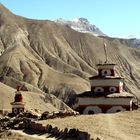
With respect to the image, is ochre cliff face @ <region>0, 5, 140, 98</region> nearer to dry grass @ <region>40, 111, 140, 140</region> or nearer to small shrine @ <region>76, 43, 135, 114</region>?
small shrine @ <region>76, 43, 135, 114</region>

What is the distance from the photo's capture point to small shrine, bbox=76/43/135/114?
45719mm

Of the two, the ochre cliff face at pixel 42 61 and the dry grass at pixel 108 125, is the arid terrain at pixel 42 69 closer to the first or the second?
the ochre cliff face at pixel 42 61

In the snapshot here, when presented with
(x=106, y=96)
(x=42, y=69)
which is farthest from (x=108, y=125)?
(x=42, y=69)

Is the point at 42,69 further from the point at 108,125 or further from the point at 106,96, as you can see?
the point at 108,125

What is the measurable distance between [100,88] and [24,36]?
146 metres

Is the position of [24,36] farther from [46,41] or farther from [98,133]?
[98,133]

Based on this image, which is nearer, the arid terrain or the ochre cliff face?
the arid terrain

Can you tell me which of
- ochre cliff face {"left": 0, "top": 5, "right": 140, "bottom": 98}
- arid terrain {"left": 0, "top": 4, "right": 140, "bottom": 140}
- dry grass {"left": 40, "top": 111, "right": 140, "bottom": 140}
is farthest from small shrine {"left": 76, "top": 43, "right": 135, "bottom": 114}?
ochre cliff face {"left": 0, "top": 5, "right": 140, "bottom": 98}

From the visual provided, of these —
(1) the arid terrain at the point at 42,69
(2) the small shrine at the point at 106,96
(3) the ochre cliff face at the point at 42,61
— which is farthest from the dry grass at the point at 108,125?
(3) the ochre cliff face at the point at 42,61

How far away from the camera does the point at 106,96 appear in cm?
4566

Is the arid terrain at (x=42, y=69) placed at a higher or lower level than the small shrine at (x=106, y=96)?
higher

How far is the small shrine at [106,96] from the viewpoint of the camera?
4572cm

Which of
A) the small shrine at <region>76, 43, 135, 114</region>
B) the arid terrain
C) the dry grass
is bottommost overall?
the dry grass

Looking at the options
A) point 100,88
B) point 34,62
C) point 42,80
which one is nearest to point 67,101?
point 42,80
